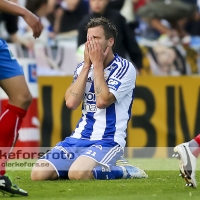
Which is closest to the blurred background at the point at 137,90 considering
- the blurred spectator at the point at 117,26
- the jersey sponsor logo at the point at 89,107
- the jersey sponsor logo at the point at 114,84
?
the blurred spectator at the point at 117,26

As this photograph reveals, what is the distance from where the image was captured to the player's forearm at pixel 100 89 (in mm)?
6957

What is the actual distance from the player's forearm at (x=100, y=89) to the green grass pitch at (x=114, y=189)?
30.3 inches

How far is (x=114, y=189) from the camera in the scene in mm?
6117

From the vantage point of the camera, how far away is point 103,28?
723 cm

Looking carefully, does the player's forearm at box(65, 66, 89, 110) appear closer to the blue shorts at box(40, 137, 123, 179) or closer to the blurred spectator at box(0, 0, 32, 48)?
the blue shorts at box(40, 137, 123, 179)

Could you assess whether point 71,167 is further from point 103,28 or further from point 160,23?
point 160,23

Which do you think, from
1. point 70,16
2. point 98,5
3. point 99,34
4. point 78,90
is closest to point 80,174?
point 78,90

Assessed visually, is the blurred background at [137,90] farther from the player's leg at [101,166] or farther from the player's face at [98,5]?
the player's leg at [101,166]

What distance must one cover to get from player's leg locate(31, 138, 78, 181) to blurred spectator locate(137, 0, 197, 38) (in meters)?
7.76

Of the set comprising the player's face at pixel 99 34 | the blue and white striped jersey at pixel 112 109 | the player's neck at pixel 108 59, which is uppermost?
the player's face at pixel 99 34

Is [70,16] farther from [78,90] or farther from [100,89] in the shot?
[100,89]

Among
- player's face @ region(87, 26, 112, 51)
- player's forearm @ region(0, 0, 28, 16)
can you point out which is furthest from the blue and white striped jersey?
player's forearm @ region(0, 0, 28, 16)

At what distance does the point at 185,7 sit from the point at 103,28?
25.6 feet

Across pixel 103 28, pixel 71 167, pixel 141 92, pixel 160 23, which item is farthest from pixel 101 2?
pixel 160 23
